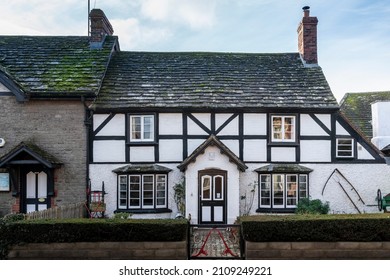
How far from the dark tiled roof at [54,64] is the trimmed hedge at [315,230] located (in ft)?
27.9

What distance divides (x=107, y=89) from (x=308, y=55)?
30.5ft

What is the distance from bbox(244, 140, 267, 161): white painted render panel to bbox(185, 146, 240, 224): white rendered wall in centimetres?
108

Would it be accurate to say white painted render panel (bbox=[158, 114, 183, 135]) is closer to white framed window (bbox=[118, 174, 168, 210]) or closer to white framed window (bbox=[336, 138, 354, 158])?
white framed window (bbox=[118, 174, 168, 210])

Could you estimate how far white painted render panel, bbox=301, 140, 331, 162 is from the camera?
50.0 ft

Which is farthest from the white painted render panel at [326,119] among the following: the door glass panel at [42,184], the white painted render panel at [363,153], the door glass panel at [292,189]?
the door glass panel at [42,184]

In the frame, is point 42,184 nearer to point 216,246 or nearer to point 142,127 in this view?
point 142,127

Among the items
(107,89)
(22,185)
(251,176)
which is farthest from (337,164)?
(22,185)

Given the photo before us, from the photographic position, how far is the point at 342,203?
15.1 m

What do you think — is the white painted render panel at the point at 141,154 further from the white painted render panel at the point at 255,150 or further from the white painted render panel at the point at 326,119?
the white painted render panel at the point at 326,119

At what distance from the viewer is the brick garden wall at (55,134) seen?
14820 mm

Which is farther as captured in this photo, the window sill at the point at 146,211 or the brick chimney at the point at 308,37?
the brick chimney at the point at 308,37

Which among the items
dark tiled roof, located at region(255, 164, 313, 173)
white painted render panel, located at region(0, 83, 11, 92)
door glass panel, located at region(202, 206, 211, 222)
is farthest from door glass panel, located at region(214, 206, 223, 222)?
white painted render panel, located at region(0, 83, 11, 92)

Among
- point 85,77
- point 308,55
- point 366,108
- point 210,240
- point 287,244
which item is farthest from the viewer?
point 366,108

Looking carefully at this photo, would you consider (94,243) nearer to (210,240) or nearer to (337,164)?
(210,240)
